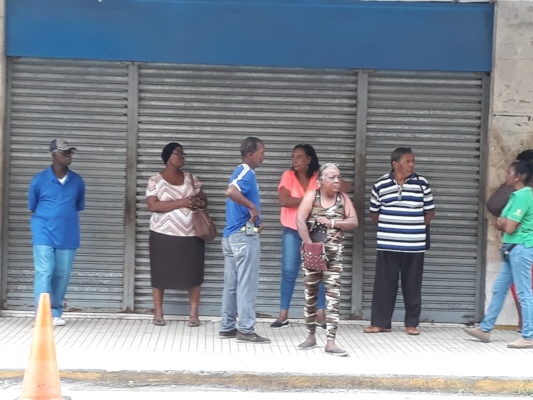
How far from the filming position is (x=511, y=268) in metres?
8.00

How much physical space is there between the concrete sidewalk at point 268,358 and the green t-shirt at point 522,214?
107 centimetres

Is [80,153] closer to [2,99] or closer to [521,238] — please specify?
[2,99]

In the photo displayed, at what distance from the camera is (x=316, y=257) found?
7.37 m

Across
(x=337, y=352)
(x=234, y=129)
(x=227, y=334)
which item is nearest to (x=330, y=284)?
(x=337, y=352)

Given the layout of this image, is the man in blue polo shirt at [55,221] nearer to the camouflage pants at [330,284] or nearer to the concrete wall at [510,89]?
the camouflage pants at [330,284]

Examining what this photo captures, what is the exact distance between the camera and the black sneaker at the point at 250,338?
26.1 feet

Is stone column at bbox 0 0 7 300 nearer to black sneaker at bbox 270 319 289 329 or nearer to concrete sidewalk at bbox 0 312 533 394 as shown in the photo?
concrete sidewalk at bbox 0 312 533 394

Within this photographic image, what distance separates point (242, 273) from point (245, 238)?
331 mm

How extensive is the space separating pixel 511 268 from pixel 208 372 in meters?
3.15

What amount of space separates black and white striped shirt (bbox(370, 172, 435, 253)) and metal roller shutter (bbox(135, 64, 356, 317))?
69 cm

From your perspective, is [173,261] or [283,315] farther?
[283,315]

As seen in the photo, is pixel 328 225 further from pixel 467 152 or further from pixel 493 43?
pixel 493 43

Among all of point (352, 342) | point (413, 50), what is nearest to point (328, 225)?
point (352, 342)

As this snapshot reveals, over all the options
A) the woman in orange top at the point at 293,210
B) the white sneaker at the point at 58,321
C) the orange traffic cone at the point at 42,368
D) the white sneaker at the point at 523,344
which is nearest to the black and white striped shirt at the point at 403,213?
the woman in orange top at the point at 293,210
